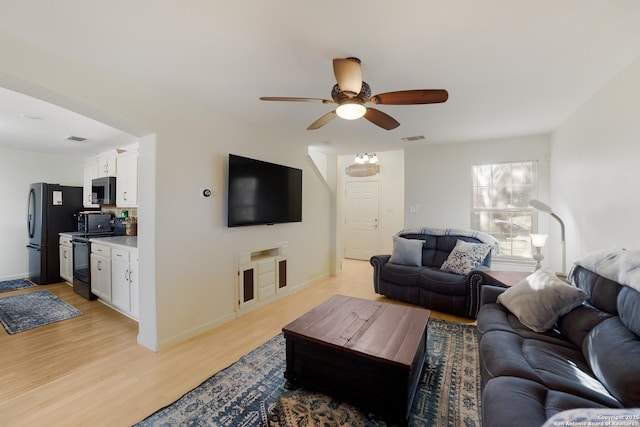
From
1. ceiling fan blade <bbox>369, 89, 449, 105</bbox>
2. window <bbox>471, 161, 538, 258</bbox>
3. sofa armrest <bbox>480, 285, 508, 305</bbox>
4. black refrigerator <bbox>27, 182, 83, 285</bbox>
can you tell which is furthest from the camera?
black refrigerator <bbox>27, 182, 83, 285</bbox>

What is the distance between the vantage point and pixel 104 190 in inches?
170

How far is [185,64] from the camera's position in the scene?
2010 mm

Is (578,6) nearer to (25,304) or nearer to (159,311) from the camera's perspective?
(159,311)

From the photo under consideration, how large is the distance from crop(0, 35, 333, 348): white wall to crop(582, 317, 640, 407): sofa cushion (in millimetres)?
3046

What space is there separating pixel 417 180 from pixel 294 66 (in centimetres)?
331

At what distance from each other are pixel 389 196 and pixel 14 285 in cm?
705

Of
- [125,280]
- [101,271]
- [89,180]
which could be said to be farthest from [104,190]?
[125,280]

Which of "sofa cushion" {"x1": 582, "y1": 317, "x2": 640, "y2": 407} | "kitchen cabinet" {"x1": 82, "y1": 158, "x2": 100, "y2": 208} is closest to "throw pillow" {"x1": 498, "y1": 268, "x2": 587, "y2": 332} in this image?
"sofa cushion" {"x1": 582, "y1": 317, "x2": 640, "y2": 407}

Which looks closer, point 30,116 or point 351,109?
point 351,109

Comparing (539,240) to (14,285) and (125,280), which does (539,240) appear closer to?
(125,280)

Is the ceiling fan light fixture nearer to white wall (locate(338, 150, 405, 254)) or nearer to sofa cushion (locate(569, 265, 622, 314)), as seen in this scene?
sofa cushion (locate(569, 265, 622, 314))

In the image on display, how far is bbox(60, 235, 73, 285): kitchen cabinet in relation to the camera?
170 inches

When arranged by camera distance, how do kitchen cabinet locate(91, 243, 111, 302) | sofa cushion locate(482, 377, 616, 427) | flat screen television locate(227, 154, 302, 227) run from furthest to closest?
kitchen cabinet locate(91, 243, 111, 302)
flat screen television locate(227, 154, 302, 227)
sofa cushion locate(482, 377, 616, 427)

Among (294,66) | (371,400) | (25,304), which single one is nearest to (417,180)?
(294,66)
